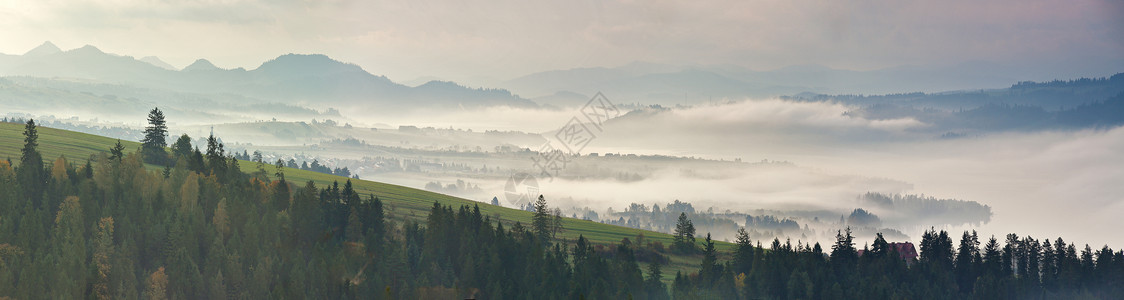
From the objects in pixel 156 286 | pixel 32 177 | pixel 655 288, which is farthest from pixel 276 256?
pixel 655 288

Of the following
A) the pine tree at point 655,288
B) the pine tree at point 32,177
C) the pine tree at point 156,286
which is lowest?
the pine tree at point 156,286

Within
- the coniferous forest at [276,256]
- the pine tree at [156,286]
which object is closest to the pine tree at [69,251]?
the coniferous forest at [276,256]

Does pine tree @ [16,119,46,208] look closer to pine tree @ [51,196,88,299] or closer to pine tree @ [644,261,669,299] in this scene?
pine tree @ [51,196,88,299]

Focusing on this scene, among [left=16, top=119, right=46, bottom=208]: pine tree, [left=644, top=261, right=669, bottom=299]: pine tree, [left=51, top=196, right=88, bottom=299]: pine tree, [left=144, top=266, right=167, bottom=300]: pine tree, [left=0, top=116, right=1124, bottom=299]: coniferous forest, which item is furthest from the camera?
[left=16, top=119, right=46, bottom=208]: pine tree

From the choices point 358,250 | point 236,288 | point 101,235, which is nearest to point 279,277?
point 236,288

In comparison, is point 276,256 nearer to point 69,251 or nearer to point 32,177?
point 69,251

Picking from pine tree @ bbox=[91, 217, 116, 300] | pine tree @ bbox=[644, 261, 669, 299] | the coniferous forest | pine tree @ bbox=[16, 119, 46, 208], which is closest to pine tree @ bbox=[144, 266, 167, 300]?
the coniferous forest

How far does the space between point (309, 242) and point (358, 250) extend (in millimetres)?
12355

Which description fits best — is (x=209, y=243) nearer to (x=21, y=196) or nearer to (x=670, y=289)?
(x=21, y=196)

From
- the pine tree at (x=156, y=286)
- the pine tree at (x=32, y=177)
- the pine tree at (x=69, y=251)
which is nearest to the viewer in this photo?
the pine tree at (x=69, y=251)

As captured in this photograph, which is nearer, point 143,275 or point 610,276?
point 143,275

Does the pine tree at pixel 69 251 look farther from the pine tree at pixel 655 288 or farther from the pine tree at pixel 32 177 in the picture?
the pine tree at pixel 655 288

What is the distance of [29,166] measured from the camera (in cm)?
19138

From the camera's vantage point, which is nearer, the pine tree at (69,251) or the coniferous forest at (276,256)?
the pine tree at (69,251)
